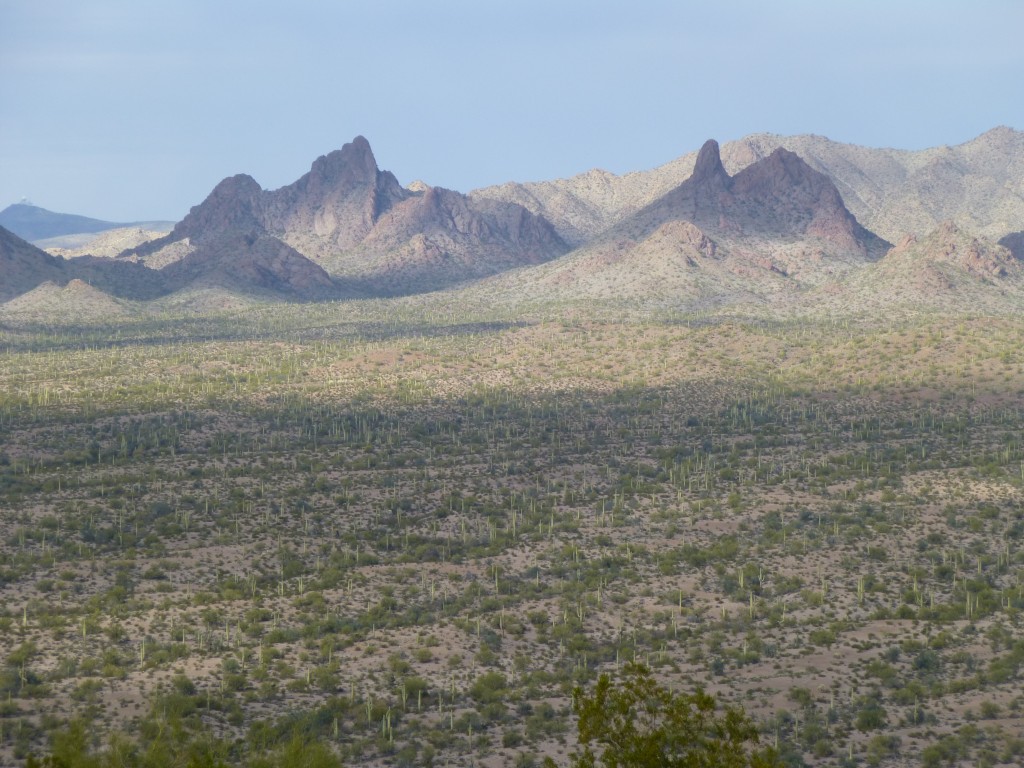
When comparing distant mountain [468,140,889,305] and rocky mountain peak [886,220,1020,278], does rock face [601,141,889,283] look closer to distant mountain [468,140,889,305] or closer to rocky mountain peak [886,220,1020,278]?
distant mountain [468,140,889,305]

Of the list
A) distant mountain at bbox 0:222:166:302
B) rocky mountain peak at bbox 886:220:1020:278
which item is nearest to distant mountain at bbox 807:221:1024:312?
rocky mountain peak at bbox 886:220:1020:278

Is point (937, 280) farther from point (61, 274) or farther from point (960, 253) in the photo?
point (61, 274)

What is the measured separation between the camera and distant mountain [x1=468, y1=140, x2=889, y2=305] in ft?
557

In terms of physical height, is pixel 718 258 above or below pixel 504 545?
above

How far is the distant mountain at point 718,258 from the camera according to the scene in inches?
6688

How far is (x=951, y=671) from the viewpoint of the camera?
115ft

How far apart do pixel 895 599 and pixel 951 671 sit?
260 inches

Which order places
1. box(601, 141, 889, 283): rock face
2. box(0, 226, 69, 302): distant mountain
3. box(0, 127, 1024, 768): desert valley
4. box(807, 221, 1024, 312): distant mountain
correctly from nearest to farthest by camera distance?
1. box(0, 127, 1024, 768): desert valley
2. box(807, 221, 1024, 312): distant mountain
3. box(0, 226, 69, 302): distant mountain
4. box(601, 141, 889, 283): rock face

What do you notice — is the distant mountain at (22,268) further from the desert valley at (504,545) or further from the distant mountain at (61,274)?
the desert valley at (504,545)

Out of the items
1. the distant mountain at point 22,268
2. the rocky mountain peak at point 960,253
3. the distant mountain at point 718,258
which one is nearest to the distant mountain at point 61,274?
the distant mountain at point 22,268

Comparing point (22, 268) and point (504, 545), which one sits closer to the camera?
point (504, 545)

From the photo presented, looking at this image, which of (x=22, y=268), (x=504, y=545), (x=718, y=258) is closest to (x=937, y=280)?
(x=718, y=258)

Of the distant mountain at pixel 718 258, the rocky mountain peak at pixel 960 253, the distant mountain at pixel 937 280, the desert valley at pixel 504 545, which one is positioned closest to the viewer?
the desert valley at pixel 504 545

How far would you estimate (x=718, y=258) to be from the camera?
181m
